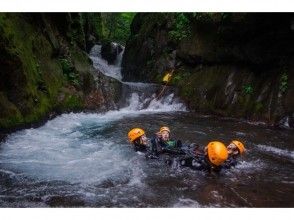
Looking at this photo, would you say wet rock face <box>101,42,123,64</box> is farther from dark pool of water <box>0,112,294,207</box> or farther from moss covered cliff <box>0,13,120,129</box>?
dark pool of water <box>0,112,294,207</box>

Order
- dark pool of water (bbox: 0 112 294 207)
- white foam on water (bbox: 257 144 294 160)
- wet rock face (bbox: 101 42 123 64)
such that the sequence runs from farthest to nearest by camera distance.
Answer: wet rock face (bbox: 101 42 123 64), white foam on water (bbox: 257 144 294 160), dark pool of water (bbox: 0 112 294 207)

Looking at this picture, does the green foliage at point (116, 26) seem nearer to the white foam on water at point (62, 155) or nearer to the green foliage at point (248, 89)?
the green foliage at point (248, 89)

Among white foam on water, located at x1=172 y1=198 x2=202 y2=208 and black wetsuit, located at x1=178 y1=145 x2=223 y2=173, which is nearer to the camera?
white foam on water, located at x1=172 y1=198 x2=202 y2=208

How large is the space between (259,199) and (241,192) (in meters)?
0.40

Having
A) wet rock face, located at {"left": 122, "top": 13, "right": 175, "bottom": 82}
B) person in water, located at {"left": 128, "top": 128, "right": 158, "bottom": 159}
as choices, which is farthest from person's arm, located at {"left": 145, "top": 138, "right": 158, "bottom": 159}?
wet rock face, located at {"left": 122, "top": 13, "right": 175, "bottom": 82}

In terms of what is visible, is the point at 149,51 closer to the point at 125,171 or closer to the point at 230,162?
the point at 230,162

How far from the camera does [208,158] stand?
746 centimetres

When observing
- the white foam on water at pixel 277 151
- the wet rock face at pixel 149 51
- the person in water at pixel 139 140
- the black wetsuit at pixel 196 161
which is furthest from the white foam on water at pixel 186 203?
the wet rock face at pixel 149 51

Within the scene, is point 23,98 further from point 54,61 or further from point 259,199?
point 259,199

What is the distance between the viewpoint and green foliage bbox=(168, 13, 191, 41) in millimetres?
18188

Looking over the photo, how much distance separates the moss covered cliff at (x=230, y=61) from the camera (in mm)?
12523

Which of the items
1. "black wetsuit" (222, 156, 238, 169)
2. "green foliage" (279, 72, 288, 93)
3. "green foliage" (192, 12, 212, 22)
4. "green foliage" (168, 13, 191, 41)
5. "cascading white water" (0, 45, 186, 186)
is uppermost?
"green foliage" (192, 12, 212, 22)

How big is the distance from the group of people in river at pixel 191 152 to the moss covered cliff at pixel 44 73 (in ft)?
11.8

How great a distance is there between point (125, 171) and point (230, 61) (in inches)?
357
